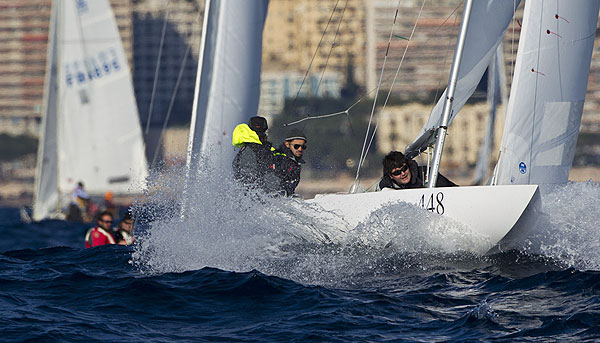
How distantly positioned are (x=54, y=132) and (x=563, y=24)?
19.0 m

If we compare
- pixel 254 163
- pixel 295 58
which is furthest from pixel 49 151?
pixel 295 58

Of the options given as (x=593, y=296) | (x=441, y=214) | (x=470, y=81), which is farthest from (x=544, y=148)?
(x=593, y=296)

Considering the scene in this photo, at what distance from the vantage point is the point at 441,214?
818 centimetres

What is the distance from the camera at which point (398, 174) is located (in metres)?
8.96

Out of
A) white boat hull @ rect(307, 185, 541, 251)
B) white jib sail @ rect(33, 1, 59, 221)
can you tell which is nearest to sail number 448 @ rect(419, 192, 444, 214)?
white boat hull @ rect(307, 185, 541, 251)

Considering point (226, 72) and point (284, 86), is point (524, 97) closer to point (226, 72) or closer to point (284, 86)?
point (226, 72)

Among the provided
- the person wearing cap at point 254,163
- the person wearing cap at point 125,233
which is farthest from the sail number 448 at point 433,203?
the person wearing cap at point 125,233

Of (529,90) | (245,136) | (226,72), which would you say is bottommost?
(245,136)

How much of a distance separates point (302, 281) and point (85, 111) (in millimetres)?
19198

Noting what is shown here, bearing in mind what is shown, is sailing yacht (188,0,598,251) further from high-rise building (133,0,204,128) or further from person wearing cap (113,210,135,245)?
high-rise building (133,0,204,128)

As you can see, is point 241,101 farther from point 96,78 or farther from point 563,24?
point 96,78

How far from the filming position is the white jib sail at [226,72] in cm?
1288

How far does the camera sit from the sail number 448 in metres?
8.18

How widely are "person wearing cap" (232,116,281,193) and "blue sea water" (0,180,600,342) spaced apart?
34cm
